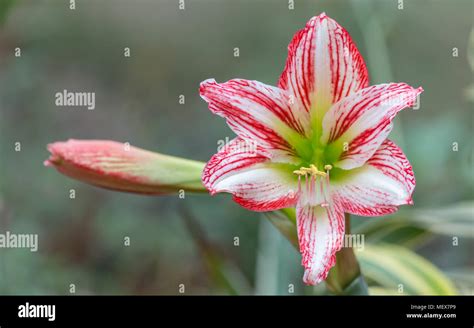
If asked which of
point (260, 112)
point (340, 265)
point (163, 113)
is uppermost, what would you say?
point (163, 113)

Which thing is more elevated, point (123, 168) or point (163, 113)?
point (163, 113)

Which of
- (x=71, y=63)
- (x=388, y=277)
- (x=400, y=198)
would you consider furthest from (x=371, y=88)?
(x=71, y=63)

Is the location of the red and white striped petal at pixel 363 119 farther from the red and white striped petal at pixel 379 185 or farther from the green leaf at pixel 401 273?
A: the green leaf at pixel 401 273

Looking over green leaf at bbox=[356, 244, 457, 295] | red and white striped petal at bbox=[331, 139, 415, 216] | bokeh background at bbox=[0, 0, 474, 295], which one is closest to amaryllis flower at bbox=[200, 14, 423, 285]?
red and white striped petal at bbox=[331, 139, 415, 216]

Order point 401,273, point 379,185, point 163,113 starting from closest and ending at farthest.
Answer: point 379,185 → point 401,273 → point 163,113

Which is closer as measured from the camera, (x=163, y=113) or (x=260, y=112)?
(x=260, y=112)

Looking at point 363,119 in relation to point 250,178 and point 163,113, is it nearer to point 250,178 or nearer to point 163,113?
point 250,178

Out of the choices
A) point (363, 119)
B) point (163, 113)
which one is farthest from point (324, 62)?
point (163, 113)
